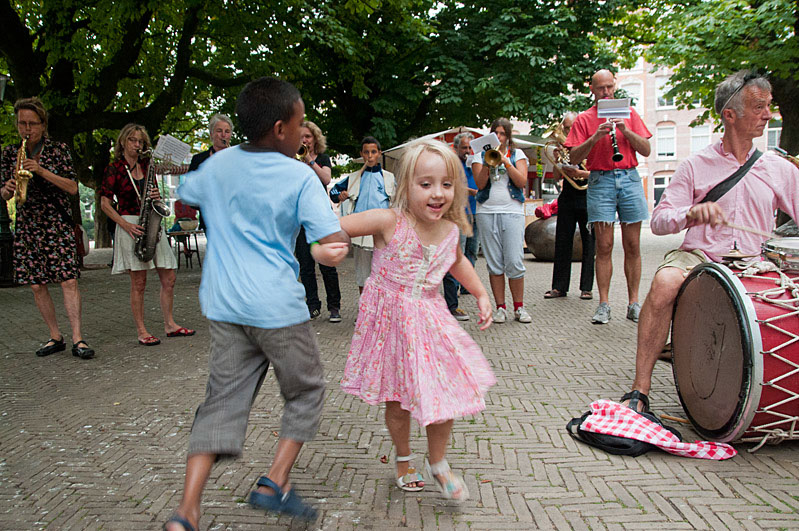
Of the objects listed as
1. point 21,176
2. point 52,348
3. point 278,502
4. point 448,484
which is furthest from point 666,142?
point 278,502

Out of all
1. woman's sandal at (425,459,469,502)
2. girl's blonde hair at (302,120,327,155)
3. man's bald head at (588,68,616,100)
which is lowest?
woman's sandal at (425,459,469,502)

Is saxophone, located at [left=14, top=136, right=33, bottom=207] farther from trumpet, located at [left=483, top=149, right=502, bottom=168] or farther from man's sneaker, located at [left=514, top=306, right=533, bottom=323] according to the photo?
man's sneaker, located at [left=514, top=306, right=533, bottom=323]

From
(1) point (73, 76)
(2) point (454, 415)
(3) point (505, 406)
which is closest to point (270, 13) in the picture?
(1) point (73, 76)

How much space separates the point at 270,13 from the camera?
39.5ft

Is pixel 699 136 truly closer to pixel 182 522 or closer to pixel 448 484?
pixel 448 484

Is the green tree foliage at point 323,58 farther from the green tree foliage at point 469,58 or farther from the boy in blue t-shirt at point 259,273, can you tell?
the boy in blue t-shirt at point 259,273

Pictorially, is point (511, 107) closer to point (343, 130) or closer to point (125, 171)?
point (343, 130)

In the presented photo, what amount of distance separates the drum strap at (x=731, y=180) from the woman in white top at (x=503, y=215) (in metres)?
2.90

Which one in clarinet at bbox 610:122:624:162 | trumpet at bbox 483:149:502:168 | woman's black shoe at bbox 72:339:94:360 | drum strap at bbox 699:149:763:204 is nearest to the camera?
drum strap at bbox 699:149:763:204

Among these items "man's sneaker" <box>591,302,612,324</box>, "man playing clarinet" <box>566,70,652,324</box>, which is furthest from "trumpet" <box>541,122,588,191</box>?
"man's sneaker" <box>591,302,612,324</box>

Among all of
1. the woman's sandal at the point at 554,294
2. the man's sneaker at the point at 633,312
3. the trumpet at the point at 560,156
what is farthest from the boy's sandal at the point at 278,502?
the woman's sandal at the point at 554,294

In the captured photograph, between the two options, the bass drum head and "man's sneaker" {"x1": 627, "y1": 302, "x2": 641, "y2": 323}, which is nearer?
the bass drum head

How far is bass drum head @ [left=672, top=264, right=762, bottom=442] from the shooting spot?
9.45ft

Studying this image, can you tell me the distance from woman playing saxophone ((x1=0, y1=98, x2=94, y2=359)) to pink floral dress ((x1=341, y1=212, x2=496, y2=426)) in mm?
3771
